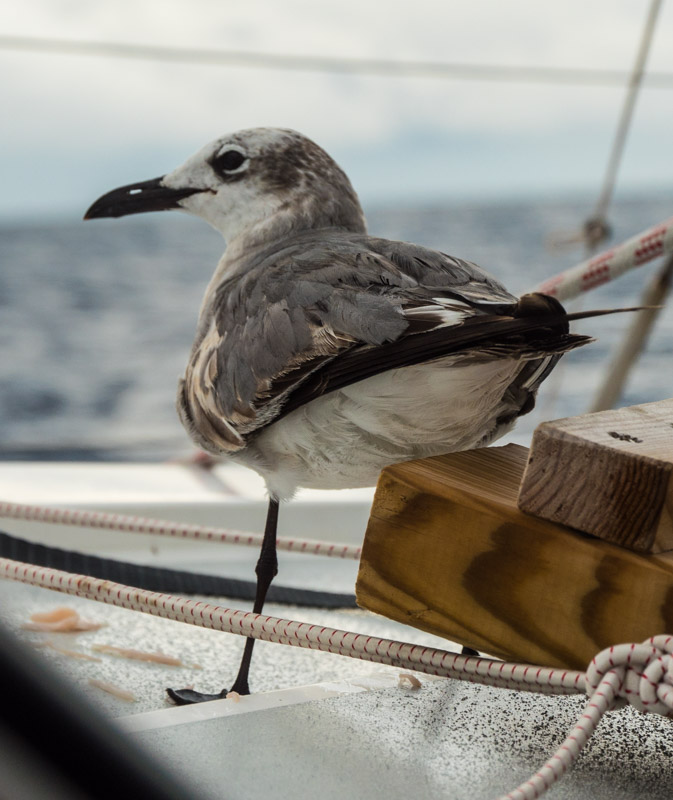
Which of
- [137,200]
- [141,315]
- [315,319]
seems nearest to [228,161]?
[137,200]

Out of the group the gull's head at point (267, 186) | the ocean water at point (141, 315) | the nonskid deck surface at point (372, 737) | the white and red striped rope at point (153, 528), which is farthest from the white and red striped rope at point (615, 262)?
the ocean water at point (141, 315)

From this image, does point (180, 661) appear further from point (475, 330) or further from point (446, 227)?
point (446, 227)

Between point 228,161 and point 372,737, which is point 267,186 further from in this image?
point 372,737

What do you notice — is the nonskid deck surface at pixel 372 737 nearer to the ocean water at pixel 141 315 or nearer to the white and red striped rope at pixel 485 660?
the white and red striped rope at pixel 485 660

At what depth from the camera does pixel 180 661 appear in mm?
925

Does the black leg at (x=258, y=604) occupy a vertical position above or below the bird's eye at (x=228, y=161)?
below

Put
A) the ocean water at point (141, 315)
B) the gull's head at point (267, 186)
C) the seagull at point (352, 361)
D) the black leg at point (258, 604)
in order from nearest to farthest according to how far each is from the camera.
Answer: the seagull at point (352, 361) → the black leg at point (258, 604) → the gull's head at point (267, 186) → the ocean water at point (141, 315)

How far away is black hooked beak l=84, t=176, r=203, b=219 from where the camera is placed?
40.5 inches

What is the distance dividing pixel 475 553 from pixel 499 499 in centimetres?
3

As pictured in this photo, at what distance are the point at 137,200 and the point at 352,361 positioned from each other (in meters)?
0.47

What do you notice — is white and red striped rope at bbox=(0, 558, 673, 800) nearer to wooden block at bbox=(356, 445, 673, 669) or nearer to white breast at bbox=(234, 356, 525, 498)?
wooden block at bbox=(356, 445, 673, 669)

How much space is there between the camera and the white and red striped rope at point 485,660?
521mm

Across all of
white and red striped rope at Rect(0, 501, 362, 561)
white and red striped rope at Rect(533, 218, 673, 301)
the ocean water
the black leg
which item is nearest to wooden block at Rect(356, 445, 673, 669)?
the black leg

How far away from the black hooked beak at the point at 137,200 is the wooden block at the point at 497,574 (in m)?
0.49
